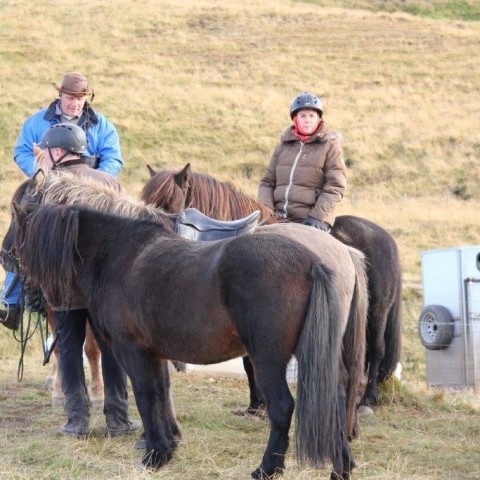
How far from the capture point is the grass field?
6195 mm

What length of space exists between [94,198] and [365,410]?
3.21m

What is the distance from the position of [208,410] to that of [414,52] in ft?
120

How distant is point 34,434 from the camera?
6.61 meters

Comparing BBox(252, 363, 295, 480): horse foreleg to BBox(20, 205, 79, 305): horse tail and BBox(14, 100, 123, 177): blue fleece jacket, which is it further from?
BBox(14, 100, 123, 177): blue fleece jacket

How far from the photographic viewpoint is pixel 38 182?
241 inches

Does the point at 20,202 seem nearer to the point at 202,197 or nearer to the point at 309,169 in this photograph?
the point at 202,197

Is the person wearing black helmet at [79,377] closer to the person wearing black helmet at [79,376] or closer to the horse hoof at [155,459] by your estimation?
the person wearing black helmet at [79,376]

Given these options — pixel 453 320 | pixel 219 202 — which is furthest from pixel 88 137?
pixel 453 320

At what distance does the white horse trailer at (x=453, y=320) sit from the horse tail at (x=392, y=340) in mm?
2154

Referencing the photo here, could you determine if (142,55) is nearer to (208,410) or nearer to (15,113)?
(15,113)

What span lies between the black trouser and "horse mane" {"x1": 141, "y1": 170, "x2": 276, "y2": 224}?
3.65 feet

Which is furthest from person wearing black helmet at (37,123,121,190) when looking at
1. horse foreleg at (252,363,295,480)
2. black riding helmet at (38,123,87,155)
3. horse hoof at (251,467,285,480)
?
horse hoof at (251,467,285,480)

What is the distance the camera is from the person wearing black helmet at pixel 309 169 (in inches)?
295

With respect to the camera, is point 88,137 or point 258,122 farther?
point 258,122
